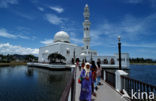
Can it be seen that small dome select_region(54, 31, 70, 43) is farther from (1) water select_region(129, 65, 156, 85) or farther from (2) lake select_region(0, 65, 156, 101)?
(1) water select_region(129, 65, 156, 85)

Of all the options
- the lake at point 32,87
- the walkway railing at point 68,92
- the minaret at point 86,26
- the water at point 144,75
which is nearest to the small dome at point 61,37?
the minaret at point 86,26

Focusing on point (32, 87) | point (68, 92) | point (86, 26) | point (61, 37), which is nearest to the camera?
point (68, 92)

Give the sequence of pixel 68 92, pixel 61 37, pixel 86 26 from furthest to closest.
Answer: pixel 61 37 < pixel 86 26 < pixel 68 92

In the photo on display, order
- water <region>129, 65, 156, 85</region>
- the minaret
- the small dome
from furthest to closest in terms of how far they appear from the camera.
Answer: the small dome
the minaret
water <region>129, 65, 156, 85</region>

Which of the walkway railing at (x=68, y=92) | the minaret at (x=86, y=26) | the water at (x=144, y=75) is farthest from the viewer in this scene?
the minaret at (x=86, y=26)

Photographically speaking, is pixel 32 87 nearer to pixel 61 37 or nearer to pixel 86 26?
pixel 86 26

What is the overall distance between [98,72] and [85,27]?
34158mm

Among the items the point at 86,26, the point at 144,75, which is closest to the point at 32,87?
the point at 144,75

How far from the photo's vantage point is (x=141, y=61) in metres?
89.4

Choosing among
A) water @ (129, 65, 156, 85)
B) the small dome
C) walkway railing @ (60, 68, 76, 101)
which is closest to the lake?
water @ (129, 65, 156, 85)

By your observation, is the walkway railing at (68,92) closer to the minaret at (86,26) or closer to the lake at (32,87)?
the lake at (32,87)

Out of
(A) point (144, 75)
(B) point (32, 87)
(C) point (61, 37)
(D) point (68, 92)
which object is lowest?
(A) point (144, 75)

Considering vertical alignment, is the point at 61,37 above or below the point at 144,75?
above

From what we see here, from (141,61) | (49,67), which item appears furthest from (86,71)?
(141,61)
